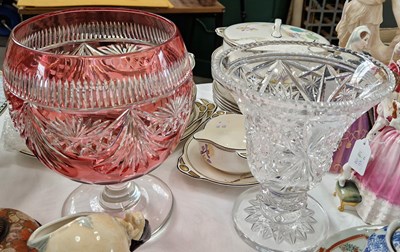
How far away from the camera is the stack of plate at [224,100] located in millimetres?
678

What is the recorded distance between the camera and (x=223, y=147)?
0.54 m

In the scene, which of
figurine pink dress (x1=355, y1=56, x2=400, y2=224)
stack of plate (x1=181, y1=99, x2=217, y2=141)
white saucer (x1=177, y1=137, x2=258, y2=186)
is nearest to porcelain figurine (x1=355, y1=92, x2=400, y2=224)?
figurine pink dress (x1=355, y1=56, x2=400, y2=224)

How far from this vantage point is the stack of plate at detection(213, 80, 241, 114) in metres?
0.68

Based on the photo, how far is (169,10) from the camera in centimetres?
150

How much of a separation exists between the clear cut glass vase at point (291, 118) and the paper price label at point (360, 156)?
5cm

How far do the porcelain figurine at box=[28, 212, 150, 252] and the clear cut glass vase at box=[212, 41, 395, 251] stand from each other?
0.54ft

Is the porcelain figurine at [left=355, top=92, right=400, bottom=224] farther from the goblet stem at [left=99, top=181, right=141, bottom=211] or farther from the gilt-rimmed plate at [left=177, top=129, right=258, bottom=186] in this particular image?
the goblet stem at [left=99, top=181, right=141, bottom=211]

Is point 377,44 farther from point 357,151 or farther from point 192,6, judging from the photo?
point 192,6

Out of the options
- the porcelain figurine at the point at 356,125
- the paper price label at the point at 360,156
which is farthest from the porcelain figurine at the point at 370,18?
the paper price label at the point at 360,156

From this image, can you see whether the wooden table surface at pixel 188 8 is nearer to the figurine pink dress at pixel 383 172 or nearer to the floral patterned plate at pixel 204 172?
the floral patterned plate at pixel 204 172

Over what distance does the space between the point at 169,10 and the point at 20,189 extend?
1082mm

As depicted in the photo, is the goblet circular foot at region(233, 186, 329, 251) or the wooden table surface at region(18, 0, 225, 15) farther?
the wooden table surface at region(18, 0, 225, 15)

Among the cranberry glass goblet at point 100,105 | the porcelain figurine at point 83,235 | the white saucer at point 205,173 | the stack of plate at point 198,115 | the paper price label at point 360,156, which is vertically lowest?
the white saucer at point 205,173

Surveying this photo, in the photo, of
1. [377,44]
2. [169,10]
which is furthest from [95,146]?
[169,10]
